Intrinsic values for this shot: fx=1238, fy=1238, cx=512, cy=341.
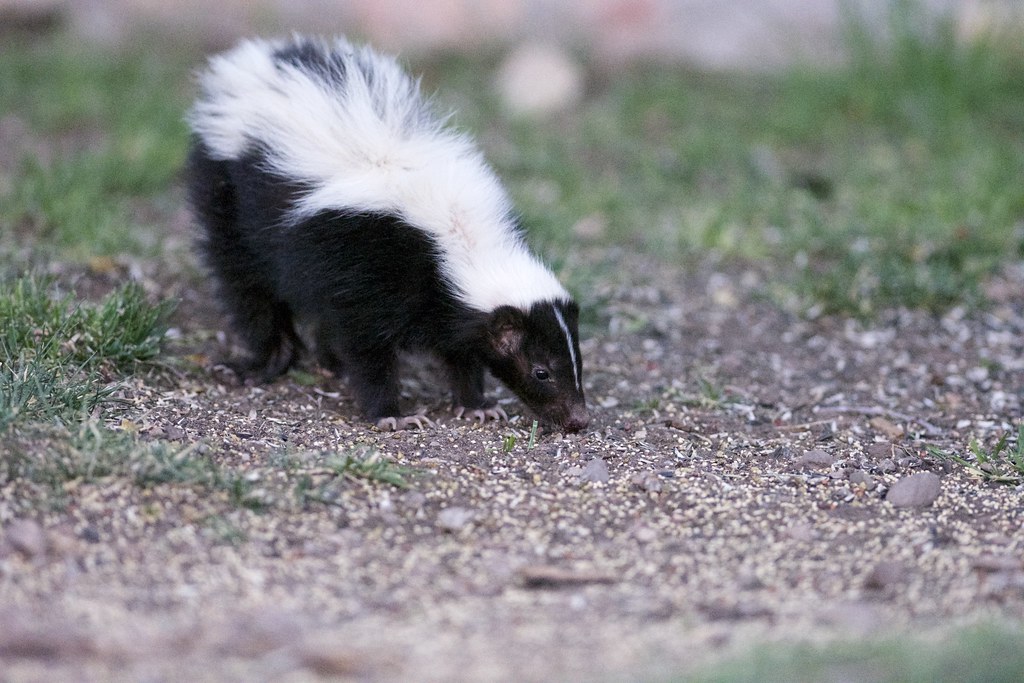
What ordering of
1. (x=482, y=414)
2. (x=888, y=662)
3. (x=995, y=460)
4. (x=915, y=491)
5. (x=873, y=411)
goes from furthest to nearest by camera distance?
(x=873, y=411) → (x=482, y=414) → (x=995, y=460) → (x=915, y=491) → (x=888, y=662)

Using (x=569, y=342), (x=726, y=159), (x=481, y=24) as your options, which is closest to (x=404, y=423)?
(x=569, y=342)

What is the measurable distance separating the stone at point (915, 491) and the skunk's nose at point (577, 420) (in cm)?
116

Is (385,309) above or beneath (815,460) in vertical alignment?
above

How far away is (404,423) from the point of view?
191 inches

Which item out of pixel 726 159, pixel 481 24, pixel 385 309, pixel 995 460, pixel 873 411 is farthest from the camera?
pixel 481 24

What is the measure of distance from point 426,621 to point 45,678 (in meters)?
0.98

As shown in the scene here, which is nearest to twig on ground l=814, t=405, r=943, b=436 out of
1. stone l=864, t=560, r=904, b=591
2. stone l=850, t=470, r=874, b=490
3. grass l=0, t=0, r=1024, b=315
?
stone l=850, t=470, r=874, b=490

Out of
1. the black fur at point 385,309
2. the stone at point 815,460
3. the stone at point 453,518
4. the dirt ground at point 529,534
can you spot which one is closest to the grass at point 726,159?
the dirt ground at point 529,534

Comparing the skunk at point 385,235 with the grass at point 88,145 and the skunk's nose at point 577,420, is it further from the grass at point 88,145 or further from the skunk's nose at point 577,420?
the grass at point 88,145

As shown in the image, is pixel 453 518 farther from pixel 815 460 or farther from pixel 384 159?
pixel 384 159

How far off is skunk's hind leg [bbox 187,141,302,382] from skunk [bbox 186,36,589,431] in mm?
54

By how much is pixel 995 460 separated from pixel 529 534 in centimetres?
189

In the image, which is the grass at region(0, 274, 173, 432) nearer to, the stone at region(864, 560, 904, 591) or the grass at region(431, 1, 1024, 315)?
the grass at region(431, 1, 1024, 315)

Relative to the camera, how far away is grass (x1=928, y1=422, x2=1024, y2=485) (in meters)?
4.52
